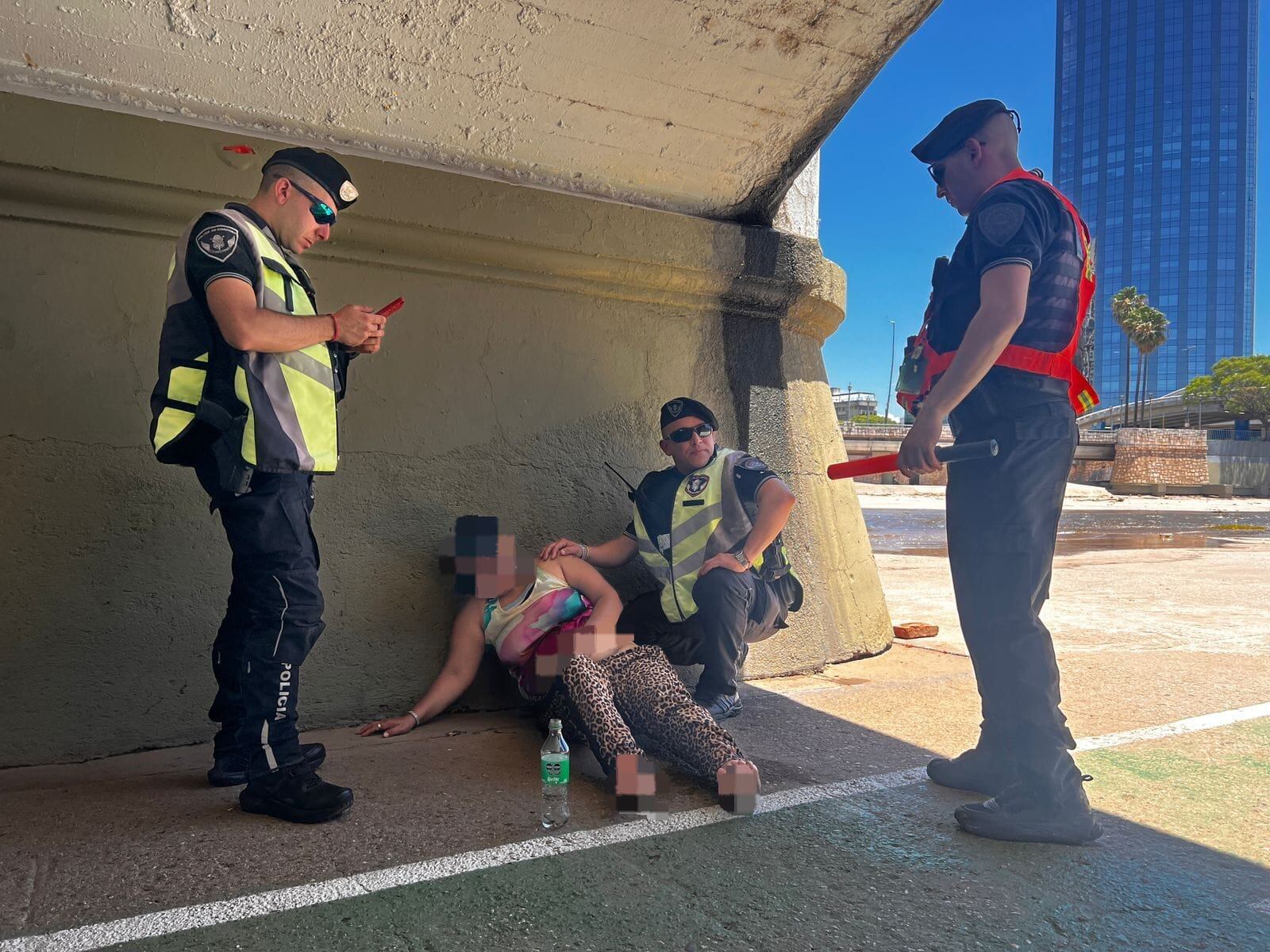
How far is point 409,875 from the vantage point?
229 centimetres

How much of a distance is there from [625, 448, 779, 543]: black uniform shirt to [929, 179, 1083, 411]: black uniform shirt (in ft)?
4.30

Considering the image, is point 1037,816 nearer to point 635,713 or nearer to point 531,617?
point 635,713

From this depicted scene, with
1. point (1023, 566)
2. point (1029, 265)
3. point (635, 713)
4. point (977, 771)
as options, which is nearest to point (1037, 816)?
point (977, 771)

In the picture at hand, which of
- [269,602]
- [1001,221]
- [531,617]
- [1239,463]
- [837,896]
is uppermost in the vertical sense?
[1239,463]

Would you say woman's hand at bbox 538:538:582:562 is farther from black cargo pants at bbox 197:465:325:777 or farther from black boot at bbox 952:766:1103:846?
black boot at bbox 952:766:1103:846

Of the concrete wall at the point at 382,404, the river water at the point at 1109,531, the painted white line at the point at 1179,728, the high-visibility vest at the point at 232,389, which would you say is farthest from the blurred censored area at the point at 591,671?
the river water at the point at 1109,531

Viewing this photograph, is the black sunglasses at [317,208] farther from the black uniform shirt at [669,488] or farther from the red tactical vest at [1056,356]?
the red tactical vest at [1056,356]

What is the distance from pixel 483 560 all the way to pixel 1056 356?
218 centimetres

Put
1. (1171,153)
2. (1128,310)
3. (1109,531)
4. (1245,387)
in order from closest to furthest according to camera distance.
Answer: (1109,531), (1245,387), (1128,310), (1171,153)

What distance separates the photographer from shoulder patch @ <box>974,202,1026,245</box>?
2.60 meters

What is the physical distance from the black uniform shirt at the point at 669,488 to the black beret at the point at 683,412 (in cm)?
17

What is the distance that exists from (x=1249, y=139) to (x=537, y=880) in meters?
195

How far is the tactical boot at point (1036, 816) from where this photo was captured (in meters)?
2.56

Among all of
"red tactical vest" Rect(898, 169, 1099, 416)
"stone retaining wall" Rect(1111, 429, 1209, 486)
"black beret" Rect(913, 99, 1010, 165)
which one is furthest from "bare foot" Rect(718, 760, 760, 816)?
"stone retaining wall" Rect(1111, 429, 1209, 486)
